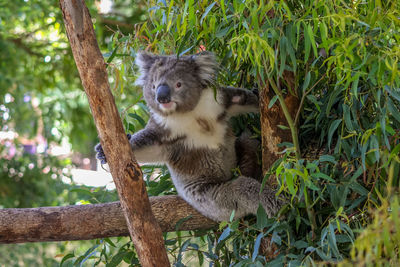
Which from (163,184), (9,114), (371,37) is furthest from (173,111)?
(9,114)

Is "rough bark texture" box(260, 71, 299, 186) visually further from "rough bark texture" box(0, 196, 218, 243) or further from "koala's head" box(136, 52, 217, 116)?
"rough bark texture" box(0, 196, 218, 243)

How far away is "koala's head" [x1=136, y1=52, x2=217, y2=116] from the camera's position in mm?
2619

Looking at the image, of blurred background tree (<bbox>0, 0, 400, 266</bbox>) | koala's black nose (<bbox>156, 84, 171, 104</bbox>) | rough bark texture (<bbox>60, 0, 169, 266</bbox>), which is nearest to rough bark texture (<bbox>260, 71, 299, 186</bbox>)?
blurred background tree (<bbox>0, 0, 400, 266</bbox>)

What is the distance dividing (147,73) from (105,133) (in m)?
0.78

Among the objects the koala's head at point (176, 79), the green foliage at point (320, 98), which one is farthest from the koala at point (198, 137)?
the green foliage at point (320, 98)

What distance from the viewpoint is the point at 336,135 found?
7.88 ft

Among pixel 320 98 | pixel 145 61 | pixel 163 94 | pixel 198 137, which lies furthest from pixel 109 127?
pixel 320 98

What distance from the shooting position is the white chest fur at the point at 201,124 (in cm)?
276

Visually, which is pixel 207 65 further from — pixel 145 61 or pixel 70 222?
pixel 70 222

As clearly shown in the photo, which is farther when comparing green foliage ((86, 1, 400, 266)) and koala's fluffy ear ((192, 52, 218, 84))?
koala's fluffy ear ((192, 52, 218, 84))

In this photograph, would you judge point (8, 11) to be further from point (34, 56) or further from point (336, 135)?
point (336, 135)

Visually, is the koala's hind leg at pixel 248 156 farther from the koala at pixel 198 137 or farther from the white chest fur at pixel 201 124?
the white chest fur at pixel 201 124

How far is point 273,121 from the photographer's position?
93.7 inches

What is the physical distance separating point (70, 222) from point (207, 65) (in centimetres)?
103
